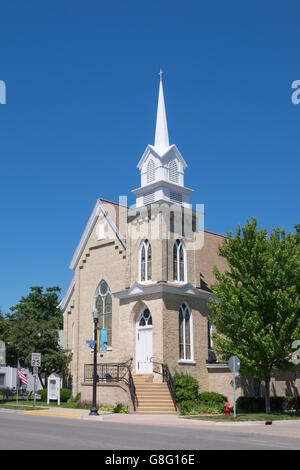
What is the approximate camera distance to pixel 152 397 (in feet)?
90.0

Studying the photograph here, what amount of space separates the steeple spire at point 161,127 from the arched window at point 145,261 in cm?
598

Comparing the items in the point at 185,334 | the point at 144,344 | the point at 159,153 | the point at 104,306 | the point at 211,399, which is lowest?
the point at 211,399

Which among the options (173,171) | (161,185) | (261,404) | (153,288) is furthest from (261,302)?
(173,171)

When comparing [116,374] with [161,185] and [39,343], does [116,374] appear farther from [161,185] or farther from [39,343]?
[161,185]

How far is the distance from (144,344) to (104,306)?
533cm

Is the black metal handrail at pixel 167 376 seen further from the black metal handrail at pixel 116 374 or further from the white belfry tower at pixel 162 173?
the white belfry tower at pixel 162 173

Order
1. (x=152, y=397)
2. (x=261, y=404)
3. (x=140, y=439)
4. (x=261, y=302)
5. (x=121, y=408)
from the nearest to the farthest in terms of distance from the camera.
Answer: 1. (x=140, y=439)
2. (x=261, y=302)
3. (x=121, y=408)
4. (x=152, y=397)
5. (x=261, y=404)

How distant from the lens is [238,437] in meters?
15.2

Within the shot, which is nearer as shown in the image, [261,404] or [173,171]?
[261,404]

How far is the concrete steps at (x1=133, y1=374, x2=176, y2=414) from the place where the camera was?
26594 millimetres

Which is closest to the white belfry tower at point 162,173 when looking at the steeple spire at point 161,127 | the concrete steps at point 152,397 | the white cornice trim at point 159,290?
the steeple spire at point 161,127

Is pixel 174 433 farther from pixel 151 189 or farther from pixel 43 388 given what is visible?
pixel 43 388

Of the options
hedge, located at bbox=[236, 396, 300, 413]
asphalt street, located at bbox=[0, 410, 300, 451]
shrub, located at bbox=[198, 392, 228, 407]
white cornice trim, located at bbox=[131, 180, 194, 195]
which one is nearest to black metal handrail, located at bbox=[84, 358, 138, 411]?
shrub, located at bbox=[198, 392, 228, 407]

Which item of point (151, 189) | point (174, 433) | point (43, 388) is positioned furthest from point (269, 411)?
point (43, 388)
